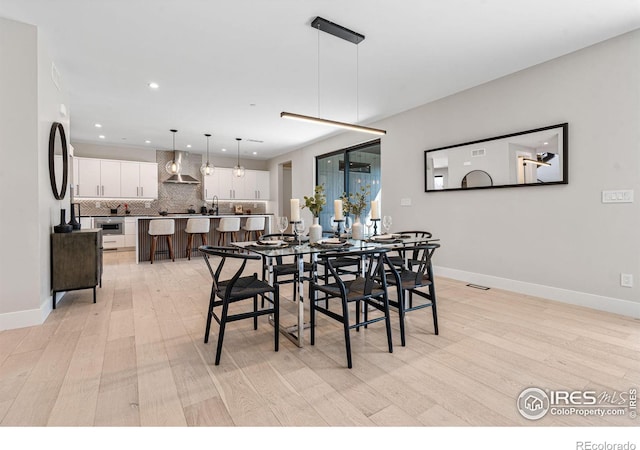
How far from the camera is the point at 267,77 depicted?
3863 millimetres

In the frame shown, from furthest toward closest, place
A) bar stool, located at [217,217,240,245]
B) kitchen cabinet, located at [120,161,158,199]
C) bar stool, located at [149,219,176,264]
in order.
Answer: kitchen cabinet, located at [120,161,158,199] → bar stool, located at [217,217,240,245] → bar stool, located at [149,219,176,264]

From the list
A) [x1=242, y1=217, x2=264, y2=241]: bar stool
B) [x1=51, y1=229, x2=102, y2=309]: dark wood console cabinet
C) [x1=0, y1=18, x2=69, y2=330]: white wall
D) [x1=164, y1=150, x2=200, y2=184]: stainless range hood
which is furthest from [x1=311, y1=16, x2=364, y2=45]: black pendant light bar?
[x1=164, y1=150, x2=200, y2=184]: stainless range hood

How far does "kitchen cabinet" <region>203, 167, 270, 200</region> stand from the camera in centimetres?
881

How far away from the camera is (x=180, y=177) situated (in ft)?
26.6

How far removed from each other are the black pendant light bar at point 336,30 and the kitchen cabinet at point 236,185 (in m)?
6.69

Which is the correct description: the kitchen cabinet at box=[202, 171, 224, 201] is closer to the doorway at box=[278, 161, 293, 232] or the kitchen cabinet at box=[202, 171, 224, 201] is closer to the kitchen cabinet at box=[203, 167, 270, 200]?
the kitchen cabinet at box=[203, 167, 270, 200]

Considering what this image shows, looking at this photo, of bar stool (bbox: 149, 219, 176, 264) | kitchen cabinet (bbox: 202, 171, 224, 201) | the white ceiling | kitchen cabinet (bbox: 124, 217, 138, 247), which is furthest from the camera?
kitchen cabinet (bbox: 202, 171, 224, 201)

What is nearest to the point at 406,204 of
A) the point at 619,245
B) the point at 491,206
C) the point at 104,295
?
the point at 491,206

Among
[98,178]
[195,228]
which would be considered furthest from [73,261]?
[98,178]

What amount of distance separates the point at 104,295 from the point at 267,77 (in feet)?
10.7

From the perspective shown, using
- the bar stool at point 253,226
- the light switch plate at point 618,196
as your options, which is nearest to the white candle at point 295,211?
the light switch plate at point 618,196

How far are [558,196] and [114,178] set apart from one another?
856 cm

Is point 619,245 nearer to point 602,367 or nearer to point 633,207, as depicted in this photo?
point 633,207

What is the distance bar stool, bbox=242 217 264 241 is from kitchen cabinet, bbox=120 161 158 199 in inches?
110
